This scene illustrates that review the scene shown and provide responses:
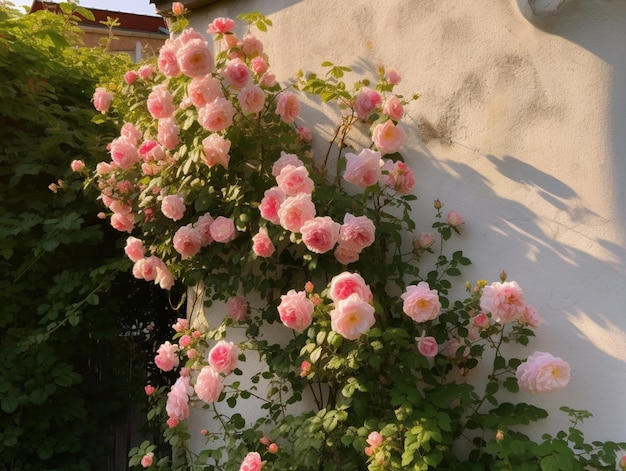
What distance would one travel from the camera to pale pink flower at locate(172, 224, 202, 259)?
2.75 m

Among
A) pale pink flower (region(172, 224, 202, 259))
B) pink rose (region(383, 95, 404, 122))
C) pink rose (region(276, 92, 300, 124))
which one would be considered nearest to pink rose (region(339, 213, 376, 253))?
pink rose (region(383, 95, 404, 122))

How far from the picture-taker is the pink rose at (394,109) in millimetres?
2551

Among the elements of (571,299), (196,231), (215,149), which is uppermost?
(215,149)

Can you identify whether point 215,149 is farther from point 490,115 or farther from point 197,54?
point 490,115

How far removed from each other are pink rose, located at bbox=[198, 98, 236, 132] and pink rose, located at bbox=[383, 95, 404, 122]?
0.71m

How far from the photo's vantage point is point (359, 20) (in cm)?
294

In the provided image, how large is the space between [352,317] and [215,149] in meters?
1.04

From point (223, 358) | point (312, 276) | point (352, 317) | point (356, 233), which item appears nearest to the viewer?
point (352, 317)

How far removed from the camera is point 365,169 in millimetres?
2469

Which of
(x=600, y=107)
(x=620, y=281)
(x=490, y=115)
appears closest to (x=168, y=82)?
(x=490, y=115)

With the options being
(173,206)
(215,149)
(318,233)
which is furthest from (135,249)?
(318,233)

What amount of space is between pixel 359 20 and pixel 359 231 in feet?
4.09

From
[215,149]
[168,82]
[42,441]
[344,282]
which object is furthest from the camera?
[42,441]

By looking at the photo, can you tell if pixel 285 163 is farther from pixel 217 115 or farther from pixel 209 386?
pixel 209 386
